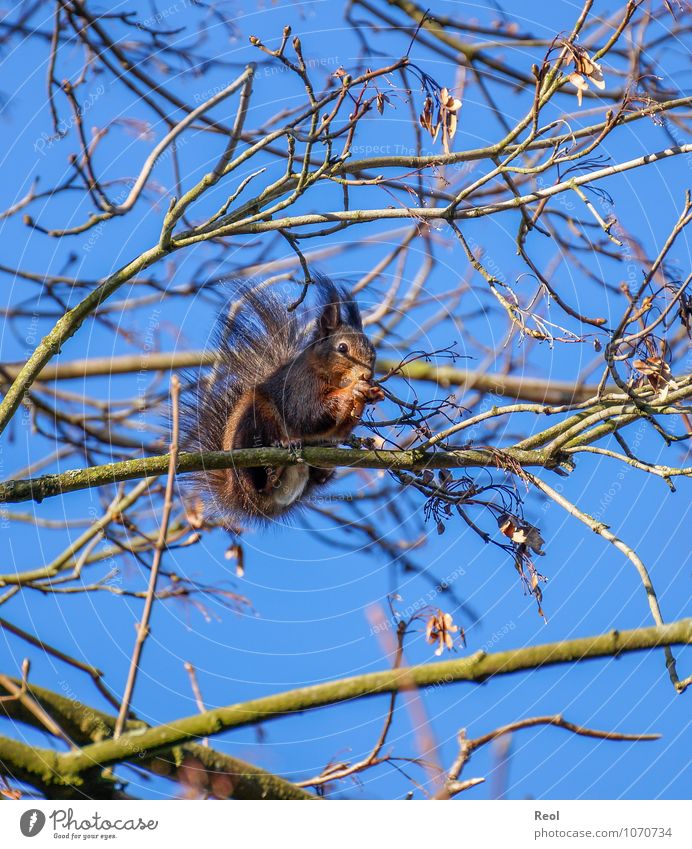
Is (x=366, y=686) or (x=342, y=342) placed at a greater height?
(x=342, y=342)

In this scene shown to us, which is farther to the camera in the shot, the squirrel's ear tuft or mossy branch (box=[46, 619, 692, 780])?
the squirrel's ear tuft

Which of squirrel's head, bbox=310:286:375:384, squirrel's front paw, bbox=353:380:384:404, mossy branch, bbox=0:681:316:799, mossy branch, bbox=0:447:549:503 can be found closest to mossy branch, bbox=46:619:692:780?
mossy branch, bbox=0:681:316:799

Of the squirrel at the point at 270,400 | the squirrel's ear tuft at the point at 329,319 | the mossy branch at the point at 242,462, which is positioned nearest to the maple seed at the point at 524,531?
the mossy branch at the point at 242,462

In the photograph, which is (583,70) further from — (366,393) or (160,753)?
(160,753)

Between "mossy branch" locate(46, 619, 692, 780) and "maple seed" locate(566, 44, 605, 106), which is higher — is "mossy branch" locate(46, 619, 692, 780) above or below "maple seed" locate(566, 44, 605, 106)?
below

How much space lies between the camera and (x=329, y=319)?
2.83 metres

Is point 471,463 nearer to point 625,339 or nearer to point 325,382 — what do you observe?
point 625,339

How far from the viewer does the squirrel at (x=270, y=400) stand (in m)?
2.65
